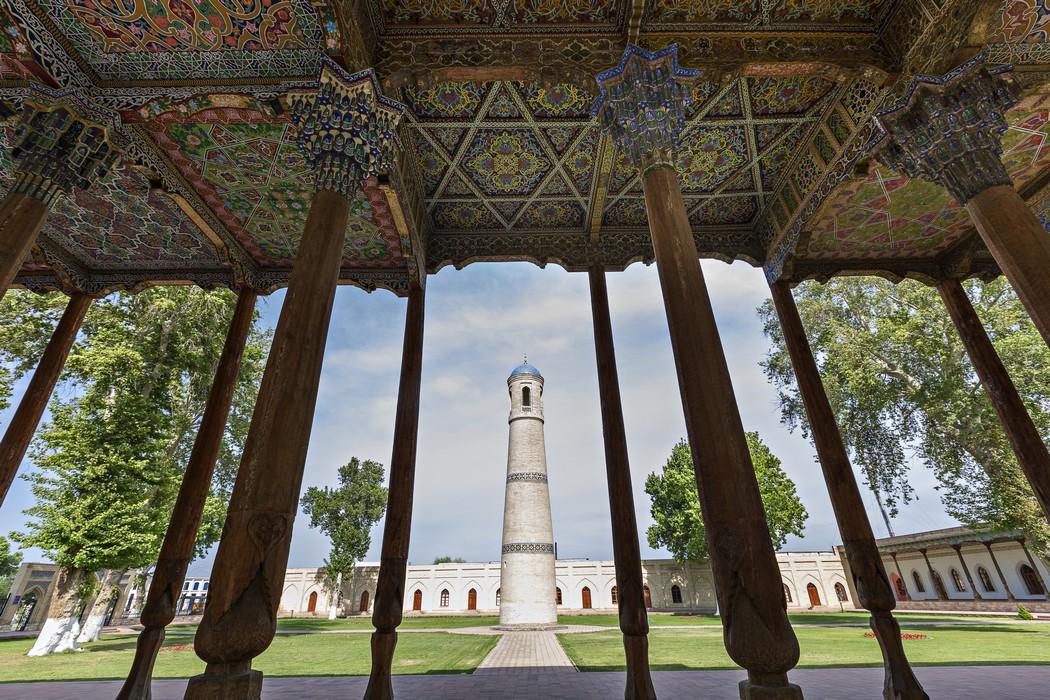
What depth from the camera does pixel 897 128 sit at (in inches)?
214

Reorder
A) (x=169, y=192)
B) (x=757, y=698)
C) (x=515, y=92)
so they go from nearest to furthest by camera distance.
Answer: (x=757, y=698)
(x=515, y=92)
(x=169, y=192)

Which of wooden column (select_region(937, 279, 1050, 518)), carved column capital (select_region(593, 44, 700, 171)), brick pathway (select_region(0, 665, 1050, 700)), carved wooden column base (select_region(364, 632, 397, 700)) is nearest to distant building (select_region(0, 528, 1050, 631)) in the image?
brick pathway (select_region(0, 665, 1050, 700))

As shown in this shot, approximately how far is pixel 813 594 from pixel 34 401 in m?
45.2

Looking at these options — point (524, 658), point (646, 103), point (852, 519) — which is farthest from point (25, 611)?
point (646, 103)

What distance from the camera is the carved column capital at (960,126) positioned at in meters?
4.84

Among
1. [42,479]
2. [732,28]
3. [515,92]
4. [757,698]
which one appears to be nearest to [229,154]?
[515,92]

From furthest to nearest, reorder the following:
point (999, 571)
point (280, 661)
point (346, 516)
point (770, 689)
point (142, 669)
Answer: point (346, 516), point (999, 571), point (280, 661), point (142, 669), point (770, 689)


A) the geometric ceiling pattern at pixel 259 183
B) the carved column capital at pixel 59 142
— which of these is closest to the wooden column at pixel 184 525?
the geometric ceiling pattern at pixel 259 183

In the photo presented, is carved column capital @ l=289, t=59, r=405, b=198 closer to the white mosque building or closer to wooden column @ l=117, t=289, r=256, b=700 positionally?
wooden column @ l=117, t=289, r=256, b=700

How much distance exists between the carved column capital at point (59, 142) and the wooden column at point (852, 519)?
31.1 feet

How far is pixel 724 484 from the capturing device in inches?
116

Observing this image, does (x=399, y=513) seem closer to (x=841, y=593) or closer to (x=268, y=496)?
(x=268, y=496)

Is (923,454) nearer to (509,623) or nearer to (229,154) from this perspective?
(509,623)

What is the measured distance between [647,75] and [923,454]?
16.6 meters
